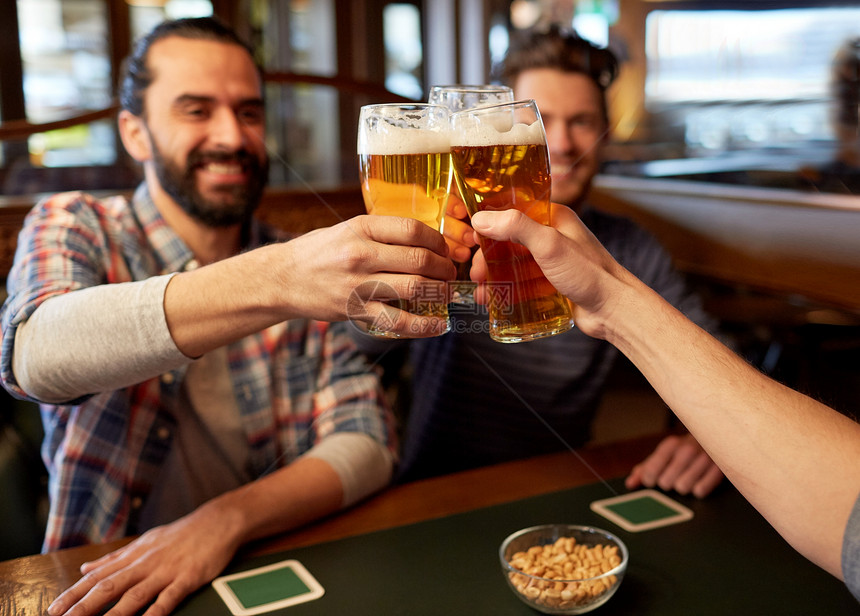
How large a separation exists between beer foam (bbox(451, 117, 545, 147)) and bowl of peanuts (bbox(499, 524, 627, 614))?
18.5 inches

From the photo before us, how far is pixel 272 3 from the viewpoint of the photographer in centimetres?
529

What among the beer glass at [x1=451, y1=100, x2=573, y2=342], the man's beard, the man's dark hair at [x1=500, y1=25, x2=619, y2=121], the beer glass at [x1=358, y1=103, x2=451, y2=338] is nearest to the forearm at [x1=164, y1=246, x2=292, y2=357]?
the beer glass at [x1=358, y1=103, x2=451, y2=338]

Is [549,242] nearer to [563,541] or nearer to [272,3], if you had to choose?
[563,541]

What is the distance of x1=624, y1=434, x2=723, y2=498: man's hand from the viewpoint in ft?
4.14

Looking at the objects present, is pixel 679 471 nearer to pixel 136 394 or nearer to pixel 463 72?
pixel 136 394

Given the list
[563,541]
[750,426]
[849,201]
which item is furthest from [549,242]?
[849,201]

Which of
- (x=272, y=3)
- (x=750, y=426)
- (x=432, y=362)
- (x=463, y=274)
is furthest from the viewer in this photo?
(x=272, y=3)

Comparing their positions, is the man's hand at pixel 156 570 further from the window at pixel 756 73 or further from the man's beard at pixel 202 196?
the window at pixel 756 73

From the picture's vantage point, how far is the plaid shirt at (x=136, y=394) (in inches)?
52.7

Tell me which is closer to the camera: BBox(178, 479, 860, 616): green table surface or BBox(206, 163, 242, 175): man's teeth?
BBox(178, 479, 860, 616): green table surface

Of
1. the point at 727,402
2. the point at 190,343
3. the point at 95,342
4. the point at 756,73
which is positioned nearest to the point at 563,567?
the point at 727,402

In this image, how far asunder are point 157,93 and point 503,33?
415 cm

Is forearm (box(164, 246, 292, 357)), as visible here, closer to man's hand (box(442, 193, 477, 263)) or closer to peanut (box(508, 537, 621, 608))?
man's hand (box(442, 193, 477, 263))

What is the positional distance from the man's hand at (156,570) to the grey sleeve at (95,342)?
8.3 inches
